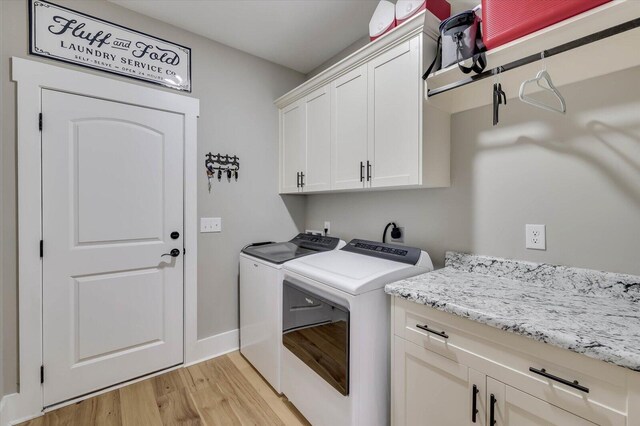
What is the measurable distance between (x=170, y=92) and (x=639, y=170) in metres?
2.77

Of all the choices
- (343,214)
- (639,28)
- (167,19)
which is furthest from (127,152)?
(639,28)

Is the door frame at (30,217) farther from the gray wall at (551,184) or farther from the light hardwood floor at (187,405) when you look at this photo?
the gray wall at (551,184)

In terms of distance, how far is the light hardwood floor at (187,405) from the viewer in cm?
167

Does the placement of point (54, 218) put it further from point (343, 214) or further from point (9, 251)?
point (343, 214)

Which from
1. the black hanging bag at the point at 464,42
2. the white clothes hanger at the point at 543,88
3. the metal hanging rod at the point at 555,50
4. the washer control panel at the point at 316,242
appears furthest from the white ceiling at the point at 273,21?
the washer control panel at the point at 316,242

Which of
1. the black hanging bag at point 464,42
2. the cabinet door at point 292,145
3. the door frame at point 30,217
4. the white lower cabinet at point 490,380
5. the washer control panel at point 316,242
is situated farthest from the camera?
the cabinet door at point 292,145

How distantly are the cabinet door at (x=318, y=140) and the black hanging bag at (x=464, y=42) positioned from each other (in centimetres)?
93

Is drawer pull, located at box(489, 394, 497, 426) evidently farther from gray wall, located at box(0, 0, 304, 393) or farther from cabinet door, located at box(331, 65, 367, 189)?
gray wall, located at box(0, 0, 304, 393)

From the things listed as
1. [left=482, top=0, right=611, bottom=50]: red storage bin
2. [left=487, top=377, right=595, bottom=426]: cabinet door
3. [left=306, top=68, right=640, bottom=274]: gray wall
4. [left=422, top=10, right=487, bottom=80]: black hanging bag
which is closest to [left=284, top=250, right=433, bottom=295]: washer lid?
[left=306, top=68, right=640, bottom=274]: gray wall

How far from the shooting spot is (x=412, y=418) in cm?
125

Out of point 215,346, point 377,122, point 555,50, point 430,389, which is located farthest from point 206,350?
point 555,50

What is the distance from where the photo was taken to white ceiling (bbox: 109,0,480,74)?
193 cm

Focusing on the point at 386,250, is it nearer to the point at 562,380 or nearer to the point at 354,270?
the point at 354,270

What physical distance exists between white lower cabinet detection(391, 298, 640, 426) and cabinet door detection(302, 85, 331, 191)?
1.21m
